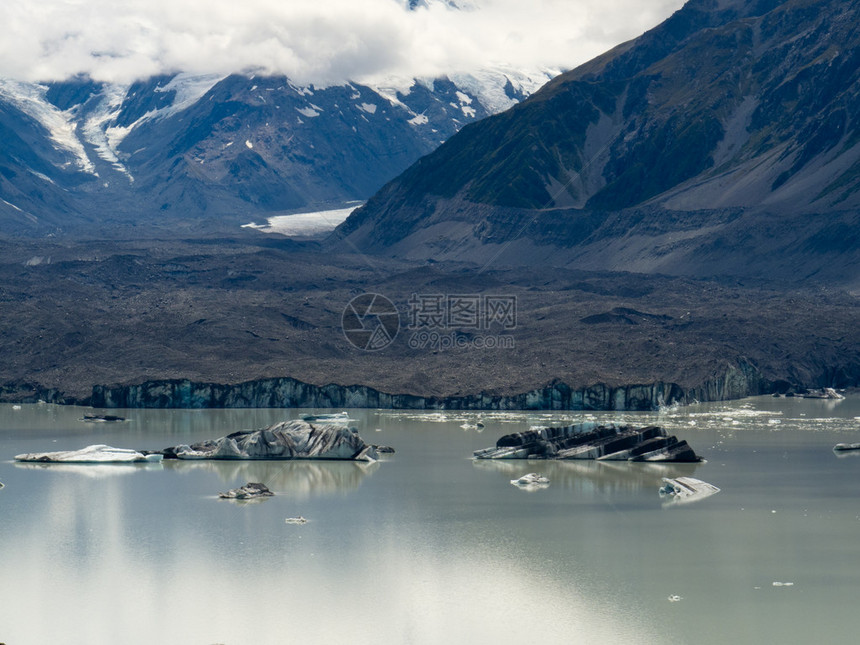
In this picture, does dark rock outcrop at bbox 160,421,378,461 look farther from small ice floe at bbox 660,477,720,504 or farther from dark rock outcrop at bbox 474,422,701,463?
small ice floe at bbox 660,477,720,504

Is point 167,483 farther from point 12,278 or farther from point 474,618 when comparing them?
point 12,278

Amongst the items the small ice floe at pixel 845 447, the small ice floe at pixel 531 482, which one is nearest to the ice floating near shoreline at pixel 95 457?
the small ice floe at pixel 531 482

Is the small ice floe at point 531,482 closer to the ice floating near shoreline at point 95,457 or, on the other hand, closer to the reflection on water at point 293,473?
the reflection on water at point 293,473

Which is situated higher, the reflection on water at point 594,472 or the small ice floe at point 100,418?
the small ice floe at point 100,418

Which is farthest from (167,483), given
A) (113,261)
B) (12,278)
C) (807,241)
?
(807,241)

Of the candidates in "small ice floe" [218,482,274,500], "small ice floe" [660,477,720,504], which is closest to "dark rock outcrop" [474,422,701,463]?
"small ice floe" [660,477,720,504]

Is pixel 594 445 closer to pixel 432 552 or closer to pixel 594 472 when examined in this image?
pixel 594 472
